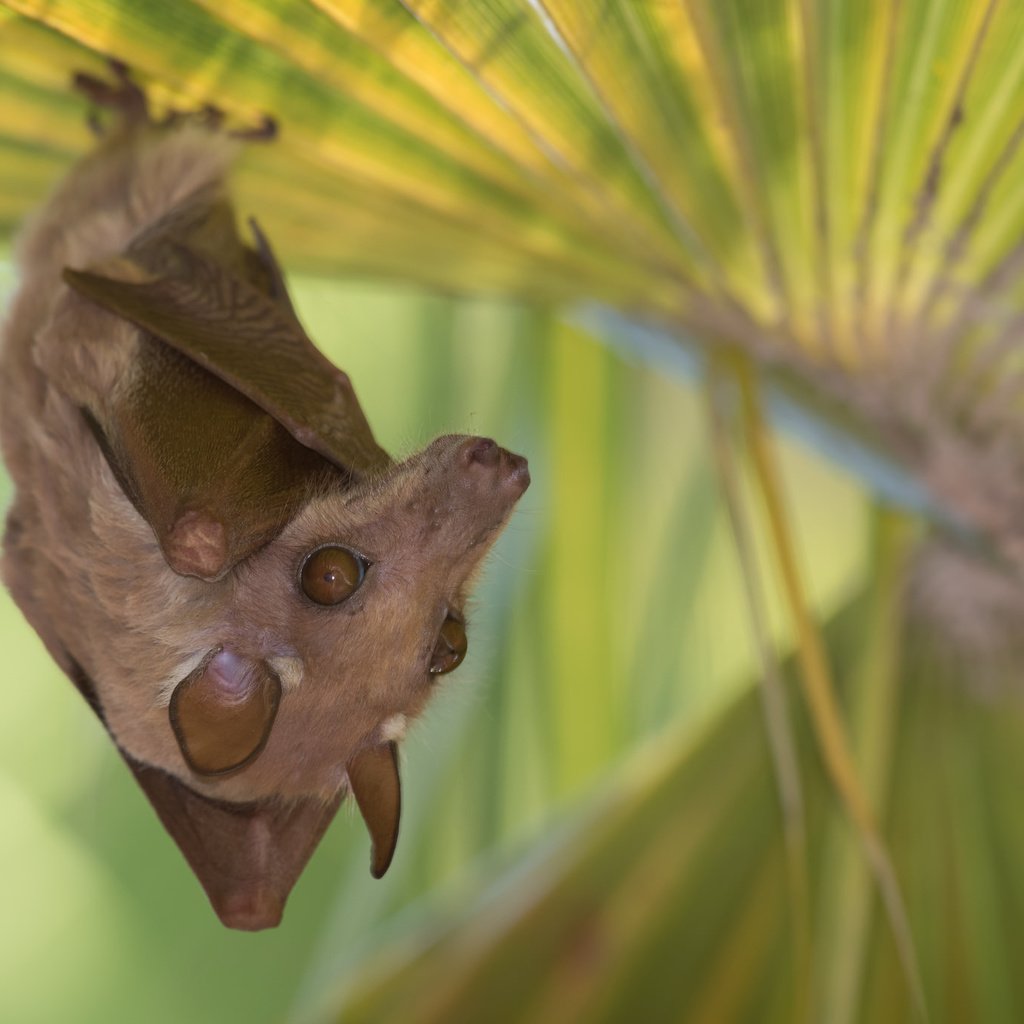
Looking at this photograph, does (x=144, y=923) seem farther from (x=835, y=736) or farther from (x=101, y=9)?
(x=101, y=9)

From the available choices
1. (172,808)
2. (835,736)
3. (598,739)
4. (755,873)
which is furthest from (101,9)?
(598,739)


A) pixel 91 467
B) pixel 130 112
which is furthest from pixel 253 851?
pixel 130 112

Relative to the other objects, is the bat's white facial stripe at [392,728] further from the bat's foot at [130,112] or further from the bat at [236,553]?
the bat's foot at [130,112]

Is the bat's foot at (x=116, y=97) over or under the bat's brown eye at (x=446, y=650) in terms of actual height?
over

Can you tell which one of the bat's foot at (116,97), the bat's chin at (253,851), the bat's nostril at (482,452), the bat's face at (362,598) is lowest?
the bat's chin at (253,851)

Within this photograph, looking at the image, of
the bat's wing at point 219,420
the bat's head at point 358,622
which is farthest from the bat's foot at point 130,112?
the bat's head at point 358,622

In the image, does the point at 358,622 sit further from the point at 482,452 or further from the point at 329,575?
the point at 482,452

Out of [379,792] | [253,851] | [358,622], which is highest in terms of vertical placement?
[358,622]
